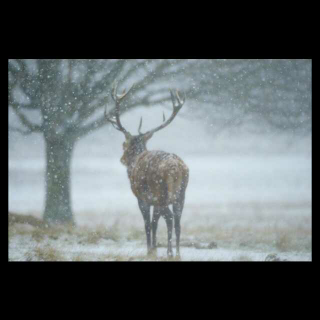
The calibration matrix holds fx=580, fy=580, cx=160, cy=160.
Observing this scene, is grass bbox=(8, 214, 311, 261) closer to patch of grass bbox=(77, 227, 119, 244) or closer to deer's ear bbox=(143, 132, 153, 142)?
patch of grass bbox=(77, 227, 119, 244)

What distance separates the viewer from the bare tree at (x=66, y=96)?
24.0 ft

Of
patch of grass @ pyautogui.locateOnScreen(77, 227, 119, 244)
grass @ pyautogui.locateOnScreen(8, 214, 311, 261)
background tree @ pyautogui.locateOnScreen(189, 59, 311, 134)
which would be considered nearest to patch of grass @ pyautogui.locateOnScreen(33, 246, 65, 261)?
grass @ pyautogui.locateOnScreen(8, 214, 311, 261)

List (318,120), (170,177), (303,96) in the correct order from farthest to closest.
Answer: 1. (303,96)
2. (318,120)
3. (170,177)

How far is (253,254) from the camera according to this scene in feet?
21.4

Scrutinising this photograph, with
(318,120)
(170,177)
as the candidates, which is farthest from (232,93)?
(170,177)

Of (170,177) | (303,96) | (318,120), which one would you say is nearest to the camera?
(170,177)

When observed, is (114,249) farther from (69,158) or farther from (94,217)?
(69,158)

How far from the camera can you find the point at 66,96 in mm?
7477

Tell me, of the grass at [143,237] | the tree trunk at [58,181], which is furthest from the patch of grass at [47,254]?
the tree trunk at [58,181]

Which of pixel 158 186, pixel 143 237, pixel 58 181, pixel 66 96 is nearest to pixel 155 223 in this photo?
pixel 158 186

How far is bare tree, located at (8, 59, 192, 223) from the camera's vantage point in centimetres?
731

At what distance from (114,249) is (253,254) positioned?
5.15 feet
